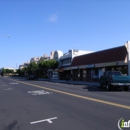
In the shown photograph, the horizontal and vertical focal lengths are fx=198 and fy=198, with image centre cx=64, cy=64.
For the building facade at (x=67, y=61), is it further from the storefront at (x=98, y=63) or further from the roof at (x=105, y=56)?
the roof at (x=105, y=56)

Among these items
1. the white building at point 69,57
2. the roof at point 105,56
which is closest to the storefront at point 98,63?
the roof at point 105,56

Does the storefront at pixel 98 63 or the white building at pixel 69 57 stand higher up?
the white building at pixel 69 57

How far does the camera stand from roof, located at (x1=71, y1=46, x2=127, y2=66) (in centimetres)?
2986

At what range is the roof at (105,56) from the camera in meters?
29.9

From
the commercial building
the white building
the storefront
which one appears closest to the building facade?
the white building

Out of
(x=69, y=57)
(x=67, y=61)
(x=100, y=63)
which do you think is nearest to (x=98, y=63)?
(x=100, y=63)

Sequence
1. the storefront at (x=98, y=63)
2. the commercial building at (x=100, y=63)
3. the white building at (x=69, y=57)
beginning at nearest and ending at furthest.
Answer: the commercial building at (x=100, y=63) < the storefront at (x=98, y=63) < the white building at (x=69, y=57)

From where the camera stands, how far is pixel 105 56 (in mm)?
33781

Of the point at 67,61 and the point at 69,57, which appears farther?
the point at 67,61

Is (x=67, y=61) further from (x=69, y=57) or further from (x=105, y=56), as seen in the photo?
(x=105, y=56)

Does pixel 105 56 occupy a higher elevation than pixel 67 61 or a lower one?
lower

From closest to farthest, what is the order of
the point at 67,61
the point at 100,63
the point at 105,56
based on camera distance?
the point at 105,56 < the point at 100,63 < the point at 67,61

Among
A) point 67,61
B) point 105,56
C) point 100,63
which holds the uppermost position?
point 67,61

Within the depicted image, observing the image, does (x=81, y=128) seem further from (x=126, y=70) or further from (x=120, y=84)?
(x=126, y=70)
